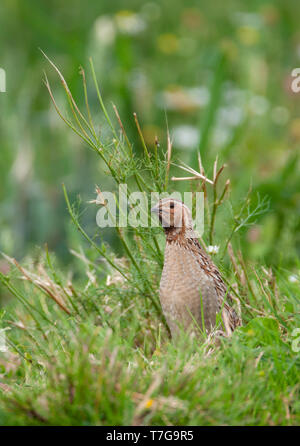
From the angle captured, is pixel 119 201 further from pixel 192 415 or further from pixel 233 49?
pixel 233 49

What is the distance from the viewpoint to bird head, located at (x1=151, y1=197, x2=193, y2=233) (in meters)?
2.30

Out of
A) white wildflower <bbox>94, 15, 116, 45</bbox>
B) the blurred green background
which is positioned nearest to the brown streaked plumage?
the blurred green background

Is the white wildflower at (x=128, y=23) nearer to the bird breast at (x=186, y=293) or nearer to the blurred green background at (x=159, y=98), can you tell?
the blurred green background at (x=159, y=98)

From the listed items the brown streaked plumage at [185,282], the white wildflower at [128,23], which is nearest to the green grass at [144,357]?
the brown streaked plumage at [185,282]

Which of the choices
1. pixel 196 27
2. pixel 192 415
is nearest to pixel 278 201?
pixel 192 415

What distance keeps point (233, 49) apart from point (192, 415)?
6054 mm

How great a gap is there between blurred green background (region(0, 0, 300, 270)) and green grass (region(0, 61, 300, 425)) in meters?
1.07

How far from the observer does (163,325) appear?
2.54m

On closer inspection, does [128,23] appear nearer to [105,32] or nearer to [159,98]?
[105,32]

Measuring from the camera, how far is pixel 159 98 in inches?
254

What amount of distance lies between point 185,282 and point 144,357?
312 mm

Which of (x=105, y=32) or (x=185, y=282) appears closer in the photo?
(x=185, y=282)

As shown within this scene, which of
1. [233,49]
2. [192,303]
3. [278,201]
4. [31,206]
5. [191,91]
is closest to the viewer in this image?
[192,303]

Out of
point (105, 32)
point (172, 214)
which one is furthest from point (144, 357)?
point (105, 32)
